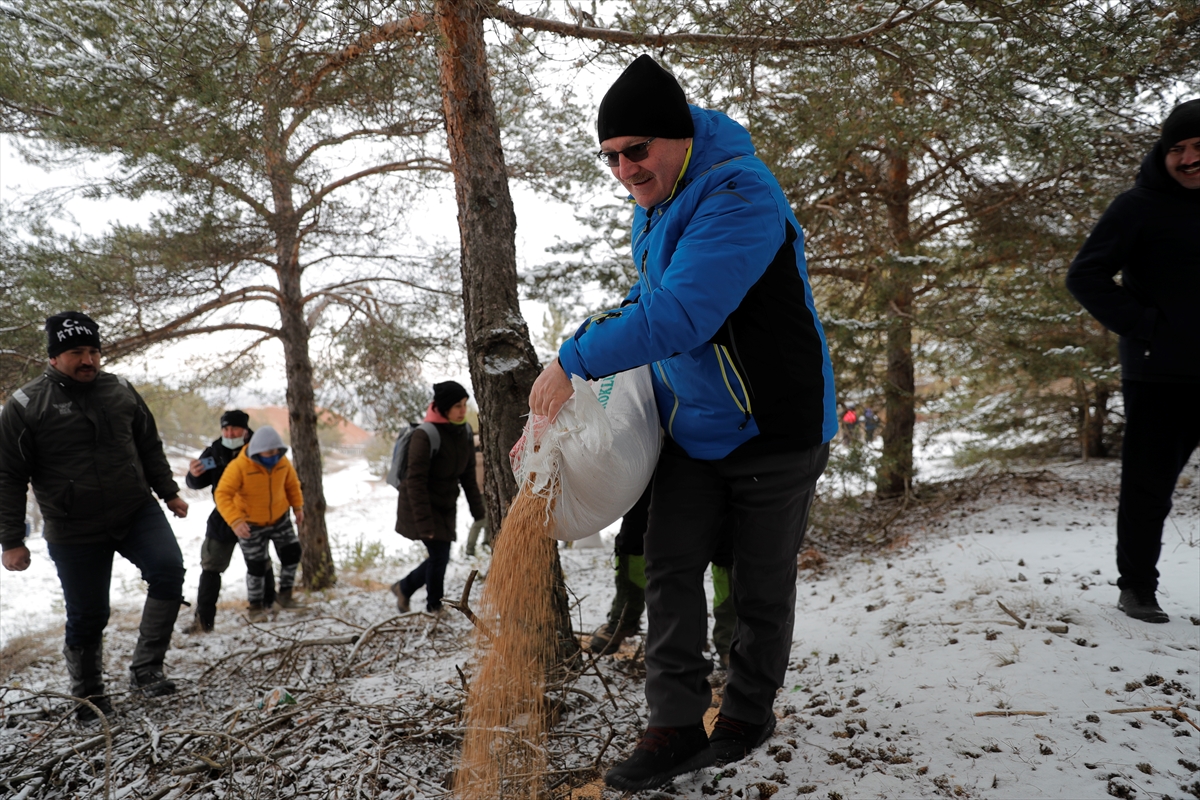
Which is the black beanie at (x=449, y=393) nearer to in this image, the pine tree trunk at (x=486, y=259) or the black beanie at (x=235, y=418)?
the black beanie at (x=235, y=418)

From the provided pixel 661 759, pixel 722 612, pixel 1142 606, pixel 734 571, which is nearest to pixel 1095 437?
pixel 1142 606

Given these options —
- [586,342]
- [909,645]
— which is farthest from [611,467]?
[909,645]

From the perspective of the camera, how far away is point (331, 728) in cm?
270

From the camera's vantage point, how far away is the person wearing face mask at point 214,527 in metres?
6.36

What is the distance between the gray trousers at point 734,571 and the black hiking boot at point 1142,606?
1956mm

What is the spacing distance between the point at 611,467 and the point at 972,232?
21.7 ft

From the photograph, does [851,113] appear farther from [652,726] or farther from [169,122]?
[169,122]

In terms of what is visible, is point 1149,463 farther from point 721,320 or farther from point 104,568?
point 104,568

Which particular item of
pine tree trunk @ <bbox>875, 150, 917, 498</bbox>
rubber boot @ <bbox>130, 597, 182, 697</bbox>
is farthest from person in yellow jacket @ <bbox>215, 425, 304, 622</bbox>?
pine tree trunk @ <bbox>875, 150, 917, 498</bbox>

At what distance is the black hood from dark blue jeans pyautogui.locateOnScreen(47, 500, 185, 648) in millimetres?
5268

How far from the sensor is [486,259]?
10.9 ft

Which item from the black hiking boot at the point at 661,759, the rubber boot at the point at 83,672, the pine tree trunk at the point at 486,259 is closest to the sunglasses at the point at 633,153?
the pine tree trunk at the point at 486,259

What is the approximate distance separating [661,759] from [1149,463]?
263cm

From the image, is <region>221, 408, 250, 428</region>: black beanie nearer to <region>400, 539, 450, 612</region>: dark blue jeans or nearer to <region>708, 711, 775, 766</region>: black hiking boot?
<region>400, 539, 450, 612</region>: dark blue jeans
